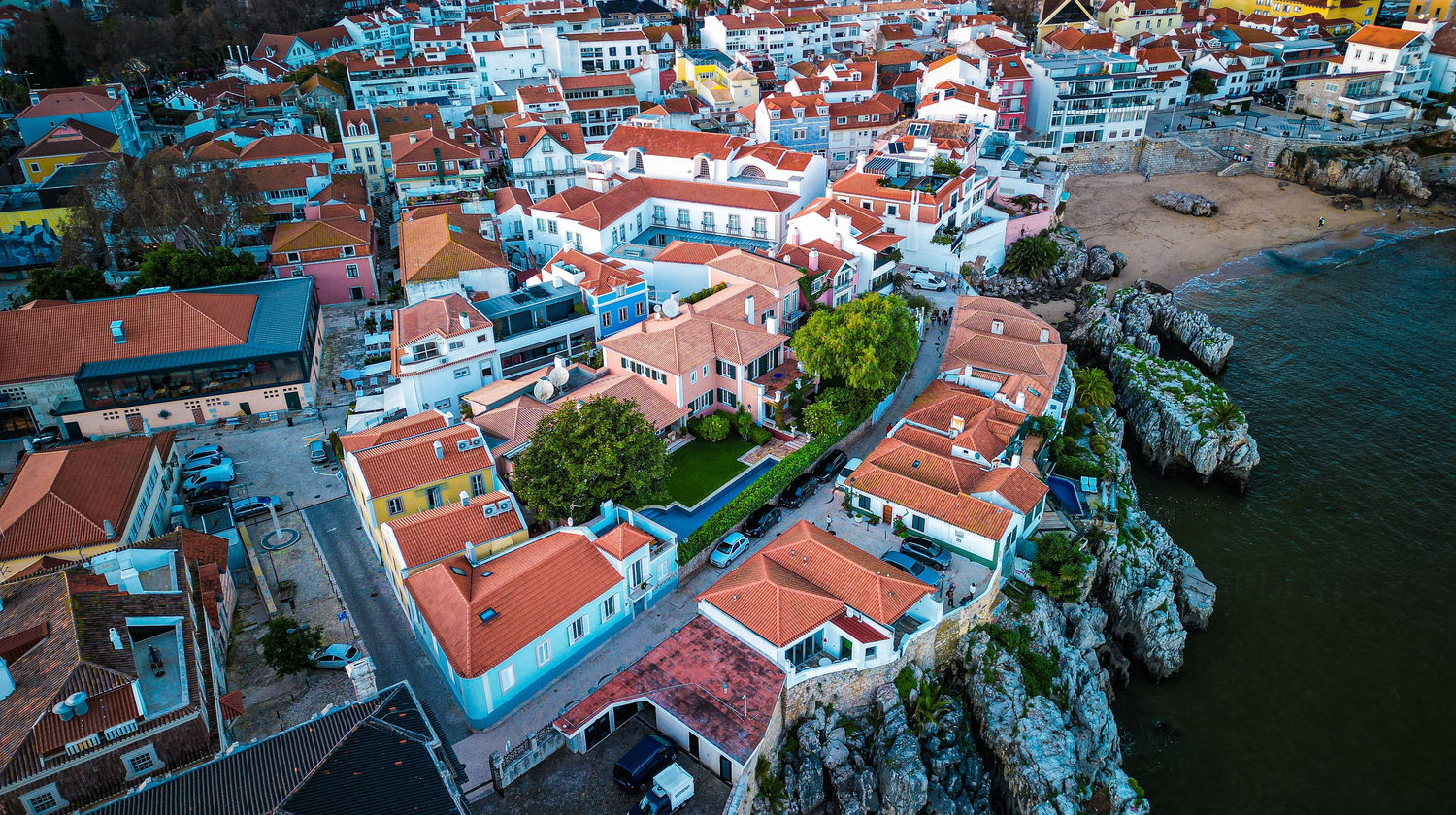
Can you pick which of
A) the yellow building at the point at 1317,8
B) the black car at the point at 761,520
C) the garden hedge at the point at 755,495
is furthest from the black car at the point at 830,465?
the yellow building at the point at 1317,8

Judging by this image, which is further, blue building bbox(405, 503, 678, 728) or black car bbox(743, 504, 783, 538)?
black car bbox(743, 504, 783, 538)

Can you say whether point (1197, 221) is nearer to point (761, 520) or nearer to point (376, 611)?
point (761, 520)

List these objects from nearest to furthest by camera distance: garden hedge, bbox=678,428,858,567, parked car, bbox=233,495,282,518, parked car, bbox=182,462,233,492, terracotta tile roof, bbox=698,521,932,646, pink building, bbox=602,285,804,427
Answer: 1. terracotta tile roof, bbox=698,521,932,646
2. garden hedge, bbox=678,428,858,567
3. parked car, bbox=233,495,282,518
4. parked car, bbox=182,462,233,492
5. pink building, bbox=602,285,804,427

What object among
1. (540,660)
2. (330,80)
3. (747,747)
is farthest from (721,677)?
(330,80)

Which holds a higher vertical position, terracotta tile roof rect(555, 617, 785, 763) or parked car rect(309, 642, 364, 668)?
parked car rect(309, 642, 364, 668)

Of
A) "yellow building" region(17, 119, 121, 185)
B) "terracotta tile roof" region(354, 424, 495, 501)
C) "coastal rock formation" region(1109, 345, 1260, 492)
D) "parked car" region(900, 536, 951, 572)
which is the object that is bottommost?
"coastal rock formation" region(1109, 345, 1260, 492)

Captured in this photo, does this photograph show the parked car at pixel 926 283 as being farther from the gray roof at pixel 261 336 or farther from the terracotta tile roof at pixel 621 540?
the gray roof at pixel 261 336

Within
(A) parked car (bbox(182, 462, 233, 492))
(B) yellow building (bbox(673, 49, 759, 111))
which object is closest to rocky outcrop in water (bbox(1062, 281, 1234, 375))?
(B) yellow building (bbox(673, 49, 759, 111))

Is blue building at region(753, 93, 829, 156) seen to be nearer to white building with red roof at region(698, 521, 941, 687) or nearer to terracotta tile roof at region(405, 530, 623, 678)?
white building with red roof at region(698, 521, 941, 687)
